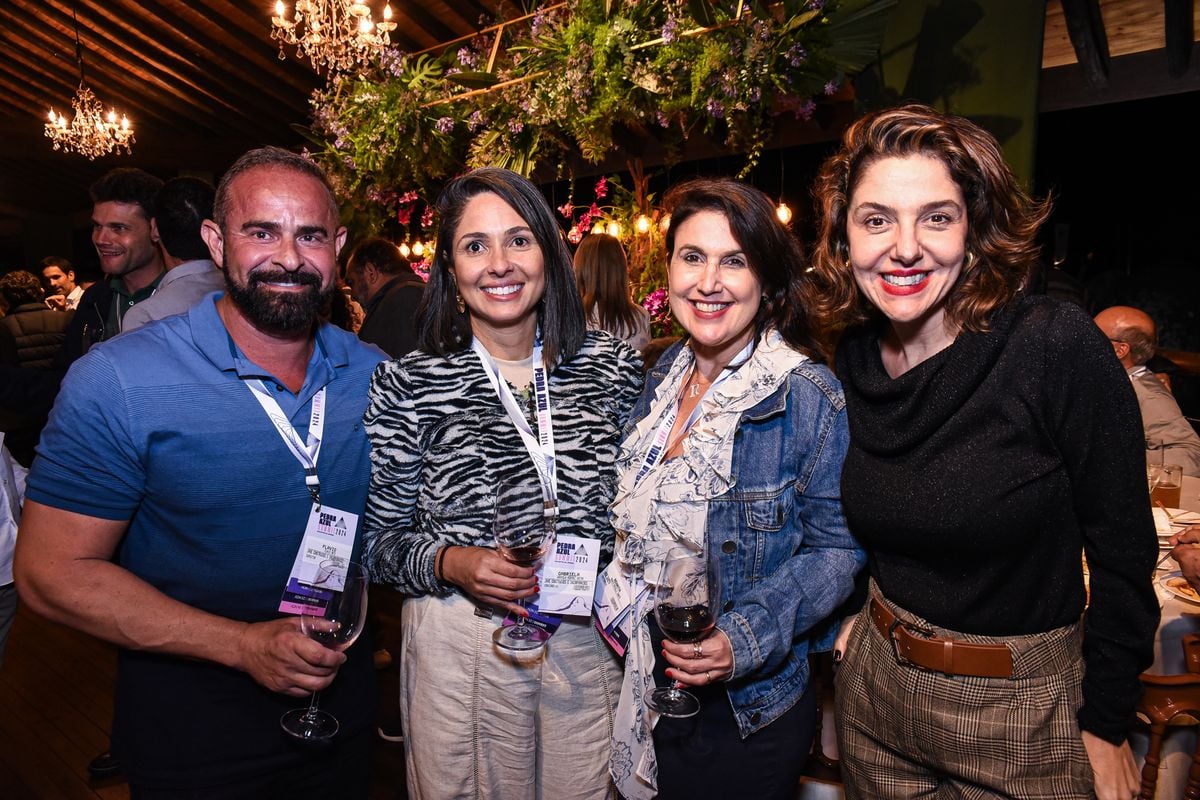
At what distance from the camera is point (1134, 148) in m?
6.80

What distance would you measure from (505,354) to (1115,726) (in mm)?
1488

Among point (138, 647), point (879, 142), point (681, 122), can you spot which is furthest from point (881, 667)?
point (681, 122)

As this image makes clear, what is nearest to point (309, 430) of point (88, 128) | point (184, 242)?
point (184, 242)

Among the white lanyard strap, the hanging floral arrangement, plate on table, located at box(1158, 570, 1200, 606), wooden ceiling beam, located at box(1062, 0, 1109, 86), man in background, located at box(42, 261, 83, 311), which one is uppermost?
wooden ceiling beam, located at box(1062, 0, 1109, 86)

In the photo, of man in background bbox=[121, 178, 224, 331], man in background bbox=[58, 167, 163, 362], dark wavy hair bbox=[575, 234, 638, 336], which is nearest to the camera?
man in background bbox=[121, 178, 224, 331]

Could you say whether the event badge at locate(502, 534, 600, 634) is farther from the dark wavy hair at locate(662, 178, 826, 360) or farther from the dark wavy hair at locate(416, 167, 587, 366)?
the dark wavy hair at locate(662, 178, 826, 360)

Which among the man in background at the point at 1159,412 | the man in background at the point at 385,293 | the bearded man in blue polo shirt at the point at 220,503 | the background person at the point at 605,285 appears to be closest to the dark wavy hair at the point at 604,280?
the background person at the point at 605,285

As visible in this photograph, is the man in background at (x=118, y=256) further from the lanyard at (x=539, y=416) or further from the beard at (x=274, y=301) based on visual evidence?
the lanyard at (x=539, y=416)

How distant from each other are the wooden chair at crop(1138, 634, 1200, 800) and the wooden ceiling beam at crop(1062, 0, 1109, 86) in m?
4.66

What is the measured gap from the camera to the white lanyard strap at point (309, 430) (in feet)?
5.08

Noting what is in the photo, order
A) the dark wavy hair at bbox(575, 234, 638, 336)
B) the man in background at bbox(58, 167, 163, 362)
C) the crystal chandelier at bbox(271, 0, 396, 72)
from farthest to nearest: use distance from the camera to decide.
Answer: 1. the crystal chandelier at bbox(271, 0, 396, 72)
2. the dark wavy hair at bbox(575, 234, 638, 336)
3. the man in background at bbox(58, 167, 163, 362)

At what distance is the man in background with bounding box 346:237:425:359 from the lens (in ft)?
14.3

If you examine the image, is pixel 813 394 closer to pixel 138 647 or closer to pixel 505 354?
pixel 505 354

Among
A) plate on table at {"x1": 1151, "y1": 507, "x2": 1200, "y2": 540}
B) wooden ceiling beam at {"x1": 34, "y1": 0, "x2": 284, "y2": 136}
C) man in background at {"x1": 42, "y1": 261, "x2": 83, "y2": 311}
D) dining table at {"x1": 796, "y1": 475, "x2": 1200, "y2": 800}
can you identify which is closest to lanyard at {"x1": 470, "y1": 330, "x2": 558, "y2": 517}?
dining table at {"x1": 796, "y1": 475, "x2": 1200, "y2": 800}
